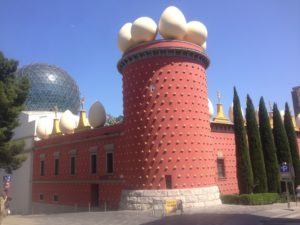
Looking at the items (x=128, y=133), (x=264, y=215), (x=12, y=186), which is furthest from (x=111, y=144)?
(x=12, y=186)

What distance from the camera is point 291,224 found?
14.9m

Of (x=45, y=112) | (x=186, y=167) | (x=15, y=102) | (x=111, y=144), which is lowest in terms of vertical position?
(x=186, y=167)

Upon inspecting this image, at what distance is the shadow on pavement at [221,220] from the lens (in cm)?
1586

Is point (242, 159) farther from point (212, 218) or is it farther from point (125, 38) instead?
point (125, 38)

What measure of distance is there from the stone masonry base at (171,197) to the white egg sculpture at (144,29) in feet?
37.6

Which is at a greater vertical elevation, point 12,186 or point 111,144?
point 111,144

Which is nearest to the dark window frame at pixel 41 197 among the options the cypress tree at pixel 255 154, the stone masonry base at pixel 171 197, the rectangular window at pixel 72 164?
the rectangular window at pixel 72 164

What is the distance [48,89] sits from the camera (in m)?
46.8

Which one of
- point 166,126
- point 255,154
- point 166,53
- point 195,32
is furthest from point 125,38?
point 255,154

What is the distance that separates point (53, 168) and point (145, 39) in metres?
18.5

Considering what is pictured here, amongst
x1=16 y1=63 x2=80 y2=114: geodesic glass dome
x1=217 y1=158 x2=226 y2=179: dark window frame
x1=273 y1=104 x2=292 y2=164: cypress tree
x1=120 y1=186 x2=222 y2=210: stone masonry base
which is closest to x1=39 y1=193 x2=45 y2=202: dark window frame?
x1=16 y1=63 x2=80 y2=114: geodesic glass dome

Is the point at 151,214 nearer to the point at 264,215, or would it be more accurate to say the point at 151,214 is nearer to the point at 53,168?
the point at 264,215

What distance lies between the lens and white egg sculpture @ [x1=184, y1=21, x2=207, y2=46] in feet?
83.5

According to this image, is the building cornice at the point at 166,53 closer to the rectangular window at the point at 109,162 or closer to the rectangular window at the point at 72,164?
the rectangular window at the point at 109,162
